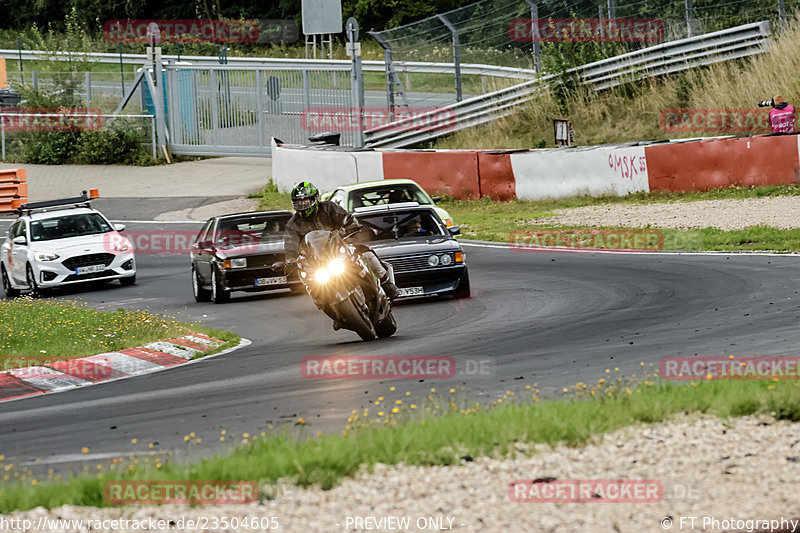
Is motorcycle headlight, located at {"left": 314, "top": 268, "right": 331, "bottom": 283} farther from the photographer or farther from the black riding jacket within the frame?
the photographer

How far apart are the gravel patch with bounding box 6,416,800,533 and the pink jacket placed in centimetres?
2029

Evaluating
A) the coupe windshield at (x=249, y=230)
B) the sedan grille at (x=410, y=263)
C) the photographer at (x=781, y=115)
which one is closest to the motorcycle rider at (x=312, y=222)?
the sedan grille at (x=410, y=263)

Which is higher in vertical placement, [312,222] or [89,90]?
[89,90]

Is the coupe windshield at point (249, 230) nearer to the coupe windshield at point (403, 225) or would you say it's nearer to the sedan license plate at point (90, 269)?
the coupe windshield at point (403, 225)

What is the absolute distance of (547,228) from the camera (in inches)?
933

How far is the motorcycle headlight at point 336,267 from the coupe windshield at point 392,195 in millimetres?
6609

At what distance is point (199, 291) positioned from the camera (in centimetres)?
1955

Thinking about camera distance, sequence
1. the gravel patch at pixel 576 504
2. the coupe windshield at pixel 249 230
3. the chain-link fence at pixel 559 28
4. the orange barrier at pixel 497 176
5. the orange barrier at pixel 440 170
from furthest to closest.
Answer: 1. the chain-link fence at pixel 559 28
2. the orange barrier at pixel 440 170
3. the orange barrier at pixel 497 176
4. the coupe windshield at pixel 249 230
5. the gravel patch at pixel 576 504

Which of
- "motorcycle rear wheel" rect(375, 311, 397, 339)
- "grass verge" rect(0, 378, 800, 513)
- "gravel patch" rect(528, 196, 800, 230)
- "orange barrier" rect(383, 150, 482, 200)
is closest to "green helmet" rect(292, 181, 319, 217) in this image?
"motorcycle rear wheel" rect(375, 311, 397, 339)

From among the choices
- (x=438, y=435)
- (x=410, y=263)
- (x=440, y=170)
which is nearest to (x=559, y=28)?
(x=440, y=170)

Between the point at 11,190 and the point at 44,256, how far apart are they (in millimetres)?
14767

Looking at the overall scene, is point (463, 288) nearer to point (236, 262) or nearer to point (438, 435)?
point (236, 262)

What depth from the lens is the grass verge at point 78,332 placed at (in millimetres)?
13516

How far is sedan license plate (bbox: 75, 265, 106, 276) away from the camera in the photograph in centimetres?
2148
